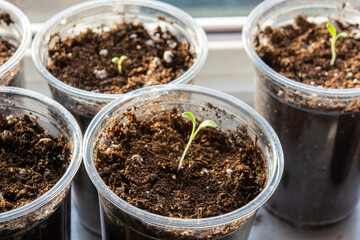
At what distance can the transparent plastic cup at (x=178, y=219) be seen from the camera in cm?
96

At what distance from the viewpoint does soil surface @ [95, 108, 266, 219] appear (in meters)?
1.04

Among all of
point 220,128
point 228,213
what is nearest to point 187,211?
point 228,213

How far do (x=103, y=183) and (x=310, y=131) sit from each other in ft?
1.87

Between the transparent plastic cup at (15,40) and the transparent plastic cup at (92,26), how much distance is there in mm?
35

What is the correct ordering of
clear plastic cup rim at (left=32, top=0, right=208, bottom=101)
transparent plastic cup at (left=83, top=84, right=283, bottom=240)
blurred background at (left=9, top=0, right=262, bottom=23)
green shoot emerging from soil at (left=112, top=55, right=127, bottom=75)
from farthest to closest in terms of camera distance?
blurred background at (left=9, top=0, right=262, bottom=23)
green shoot emerging from soil at (left=112, top=55, right=127, bottom=75)
clear plastic cup rim at (left=32, top=0, right=208, bottom=101)
transparent plastic cup at (left=83, top=84, right=283, bottom=240)

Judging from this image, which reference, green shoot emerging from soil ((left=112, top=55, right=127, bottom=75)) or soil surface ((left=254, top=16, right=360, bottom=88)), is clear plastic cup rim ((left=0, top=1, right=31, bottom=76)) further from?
soil surface ((left=254, top=16, right=360, bottom=88))

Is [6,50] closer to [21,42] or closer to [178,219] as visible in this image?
[21,42]

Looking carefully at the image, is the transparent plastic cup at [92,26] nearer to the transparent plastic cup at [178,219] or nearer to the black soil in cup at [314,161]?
the transparent plastic cup at [178,219]

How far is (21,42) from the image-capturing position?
1.32 meters

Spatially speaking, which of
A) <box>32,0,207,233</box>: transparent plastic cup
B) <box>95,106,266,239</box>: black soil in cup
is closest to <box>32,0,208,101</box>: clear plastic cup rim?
<box>32,0,207,233</box>: transparent plastic cup

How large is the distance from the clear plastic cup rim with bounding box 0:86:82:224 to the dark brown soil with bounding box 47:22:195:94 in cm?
17

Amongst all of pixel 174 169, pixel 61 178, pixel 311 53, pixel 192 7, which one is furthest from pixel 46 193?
pixel 192 7

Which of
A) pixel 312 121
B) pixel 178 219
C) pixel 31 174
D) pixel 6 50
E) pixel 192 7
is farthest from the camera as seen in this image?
pixel 192 7

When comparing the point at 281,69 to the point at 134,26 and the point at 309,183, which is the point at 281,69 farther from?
the point at 134,26
